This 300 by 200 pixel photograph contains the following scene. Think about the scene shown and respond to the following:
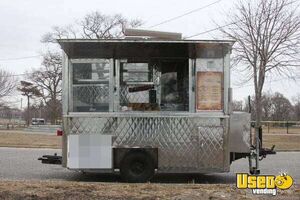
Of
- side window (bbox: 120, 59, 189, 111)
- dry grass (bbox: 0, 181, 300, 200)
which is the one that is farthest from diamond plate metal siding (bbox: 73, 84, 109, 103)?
dry grass (bbox: 0, 181, 300, 200)

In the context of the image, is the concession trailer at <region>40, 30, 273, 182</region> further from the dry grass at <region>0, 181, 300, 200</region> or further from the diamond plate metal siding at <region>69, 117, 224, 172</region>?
the dry grass at <region>0, 181, 300, 200</region>

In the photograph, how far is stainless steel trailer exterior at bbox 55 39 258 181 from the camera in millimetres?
9570

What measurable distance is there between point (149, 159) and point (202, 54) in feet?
7.79

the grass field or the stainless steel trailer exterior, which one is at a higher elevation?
the stainless steel trailer exterior

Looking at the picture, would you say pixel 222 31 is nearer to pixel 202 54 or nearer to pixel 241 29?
pixel 241 29

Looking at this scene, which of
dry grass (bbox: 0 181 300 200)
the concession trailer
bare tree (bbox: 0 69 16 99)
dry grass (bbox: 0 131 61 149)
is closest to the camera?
dry grass (bbox: 0 181 300 200)

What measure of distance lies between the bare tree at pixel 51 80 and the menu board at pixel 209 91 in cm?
5450

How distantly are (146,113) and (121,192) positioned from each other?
261cm

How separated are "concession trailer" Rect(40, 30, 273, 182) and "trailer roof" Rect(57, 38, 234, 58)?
2 centimetres

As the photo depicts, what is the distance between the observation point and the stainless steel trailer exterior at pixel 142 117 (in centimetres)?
957

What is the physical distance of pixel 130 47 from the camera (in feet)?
31.9

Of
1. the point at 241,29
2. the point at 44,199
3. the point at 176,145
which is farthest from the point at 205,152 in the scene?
the point at 241,29

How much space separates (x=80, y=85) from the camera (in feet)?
32.2

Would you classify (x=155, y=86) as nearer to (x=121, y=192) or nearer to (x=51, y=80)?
(x=121, y=192)
